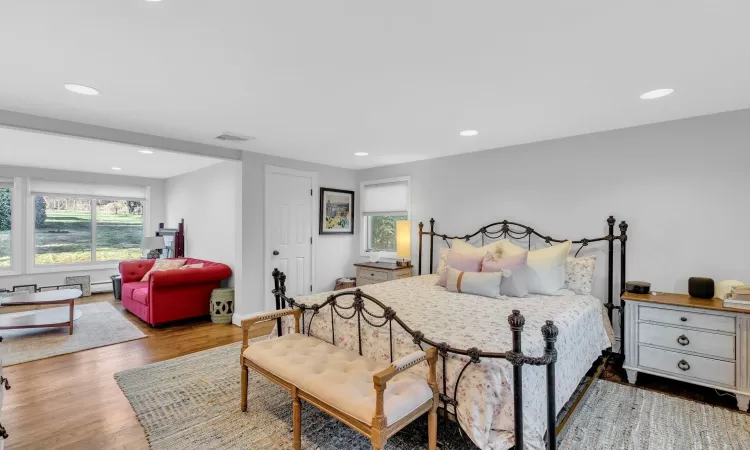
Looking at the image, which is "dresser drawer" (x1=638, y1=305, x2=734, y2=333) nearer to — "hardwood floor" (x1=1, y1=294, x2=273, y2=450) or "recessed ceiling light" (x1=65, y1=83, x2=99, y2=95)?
"hardwood floor" (x1=1, y1=294, x2=273, y2=450)

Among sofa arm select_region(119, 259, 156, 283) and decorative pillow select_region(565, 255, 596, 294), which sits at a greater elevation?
decorative pillow select_region(565, 255, 596, 294)

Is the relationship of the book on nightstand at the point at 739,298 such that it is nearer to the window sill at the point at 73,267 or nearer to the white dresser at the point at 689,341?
the white dresser at the point at 689,341

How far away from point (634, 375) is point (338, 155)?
3830 millimetres

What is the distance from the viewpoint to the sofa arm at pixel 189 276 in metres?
4.30

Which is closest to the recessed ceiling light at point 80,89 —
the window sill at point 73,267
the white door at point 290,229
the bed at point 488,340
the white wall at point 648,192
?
the bed at point 488,340

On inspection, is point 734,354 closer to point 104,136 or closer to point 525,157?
point 525,157

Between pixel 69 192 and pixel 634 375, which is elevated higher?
pixel 69 192

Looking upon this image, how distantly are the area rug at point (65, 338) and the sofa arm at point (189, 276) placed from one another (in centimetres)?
66

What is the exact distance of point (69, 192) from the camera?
638cm

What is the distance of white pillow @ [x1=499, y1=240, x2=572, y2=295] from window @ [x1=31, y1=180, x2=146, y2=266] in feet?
24.7

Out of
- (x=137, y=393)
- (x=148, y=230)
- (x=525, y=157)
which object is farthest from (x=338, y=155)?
(x=148, y=230)

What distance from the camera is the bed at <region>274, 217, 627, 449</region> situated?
5.42 feet

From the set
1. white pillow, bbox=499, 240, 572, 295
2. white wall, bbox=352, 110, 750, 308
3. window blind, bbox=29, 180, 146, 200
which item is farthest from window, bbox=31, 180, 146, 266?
white pillow, bbox=499, 240, 572, 295

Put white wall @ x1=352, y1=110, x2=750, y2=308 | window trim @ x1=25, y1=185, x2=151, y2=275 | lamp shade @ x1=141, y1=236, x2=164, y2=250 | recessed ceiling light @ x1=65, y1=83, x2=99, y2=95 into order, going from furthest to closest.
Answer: lamp shade @ x1=141, y1=236, x2=164, y2=250, window trim @ x1=25, y1=185, x2=151, y2=275, white wall @ x1=352, y1=110, x2=750, y2=308, recessed ceiling light @ x1=65, y1=83, x2=99, y2=95
